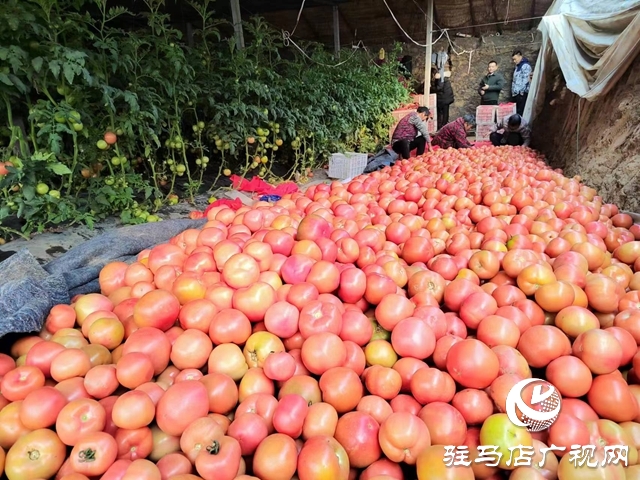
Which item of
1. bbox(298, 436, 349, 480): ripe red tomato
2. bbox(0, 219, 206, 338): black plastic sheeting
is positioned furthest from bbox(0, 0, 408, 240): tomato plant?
bbox(298, 436, 349, 480): ripe red tomato

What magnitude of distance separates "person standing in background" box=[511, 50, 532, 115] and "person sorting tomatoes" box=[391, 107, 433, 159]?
4749 millimetres

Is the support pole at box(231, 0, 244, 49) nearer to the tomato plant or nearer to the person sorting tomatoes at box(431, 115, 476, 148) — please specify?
the tomato plant

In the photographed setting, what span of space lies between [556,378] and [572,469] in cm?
31

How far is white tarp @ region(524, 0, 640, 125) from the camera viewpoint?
382cm

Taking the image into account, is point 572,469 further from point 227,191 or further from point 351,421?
point 227,191

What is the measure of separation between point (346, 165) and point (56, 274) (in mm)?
5575

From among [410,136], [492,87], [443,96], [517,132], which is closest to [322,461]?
[410,136]

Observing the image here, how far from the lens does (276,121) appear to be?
21.3ft

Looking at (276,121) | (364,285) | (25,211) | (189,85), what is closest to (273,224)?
(364,285)

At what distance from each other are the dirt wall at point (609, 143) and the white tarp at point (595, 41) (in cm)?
16

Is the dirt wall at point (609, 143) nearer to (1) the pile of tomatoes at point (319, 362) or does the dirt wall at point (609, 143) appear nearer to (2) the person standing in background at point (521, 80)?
(1) the pile of tomatoes at point (319, 362)

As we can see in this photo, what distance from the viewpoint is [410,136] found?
8016 millimetres

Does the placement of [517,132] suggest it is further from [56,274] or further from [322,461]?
[322,461]

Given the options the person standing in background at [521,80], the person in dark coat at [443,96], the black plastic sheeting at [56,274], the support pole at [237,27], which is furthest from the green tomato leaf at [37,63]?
the person in dark coat at [443,96]
